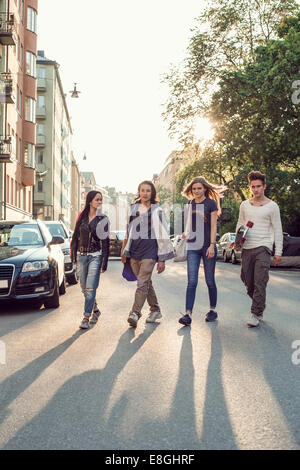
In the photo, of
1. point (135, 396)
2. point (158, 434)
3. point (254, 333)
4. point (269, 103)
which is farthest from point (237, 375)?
point (269, 103)

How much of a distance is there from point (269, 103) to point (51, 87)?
147ft

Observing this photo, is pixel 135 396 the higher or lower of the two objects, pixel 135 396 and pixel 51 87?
the lower

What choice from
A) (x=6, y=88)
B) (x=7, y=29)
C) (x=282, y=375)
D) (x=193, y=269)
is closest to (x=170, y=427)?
(x=282, y=375)

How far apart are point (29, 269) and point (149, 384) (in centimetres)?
487

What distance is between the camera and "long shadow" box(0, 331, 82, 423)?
427cm

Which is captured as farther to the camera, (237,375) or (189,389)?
(237,375)

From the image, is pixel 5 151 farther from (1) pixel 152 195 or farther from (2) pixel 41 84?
(2) pixel 41 84

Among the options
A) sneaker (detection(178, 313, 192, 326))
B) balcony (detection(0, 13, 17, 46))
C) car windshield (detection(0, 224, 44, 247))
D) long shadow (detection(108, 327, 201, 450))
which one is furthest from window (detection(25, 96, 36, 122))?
long shadow (detection(108, 327, 201, 450))

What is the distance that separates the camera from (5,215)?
106ft

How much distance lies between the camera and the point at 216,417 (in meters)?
3.77

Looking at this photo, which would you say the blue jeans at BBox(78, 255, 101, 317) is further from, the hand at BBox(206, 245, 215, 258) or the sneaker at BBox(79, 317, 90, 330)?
the hand at BBox(206, 245, 215, 258)

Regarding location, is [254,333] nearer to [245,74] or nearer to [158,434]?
[158,434]

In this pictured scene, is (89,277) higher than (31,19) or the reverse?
the reverse

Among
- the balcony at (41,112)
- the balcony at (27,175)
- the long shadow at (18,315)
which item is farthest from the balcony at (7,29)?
the balcony at (41,112)
